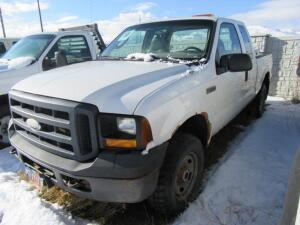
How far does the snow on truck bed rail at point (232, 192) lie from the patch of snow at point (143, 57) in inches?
61.6

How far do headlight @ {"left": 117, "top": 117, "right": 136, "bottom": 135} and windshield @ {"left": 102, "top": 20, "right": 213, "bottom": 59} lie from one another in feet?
4.81

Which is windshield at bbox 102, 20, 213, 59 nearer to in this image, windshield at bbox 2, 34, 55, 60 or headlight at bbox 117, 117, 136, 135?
headlight at bbox 117, 117, 136, 135

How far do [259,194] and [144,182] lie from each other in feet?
5.16

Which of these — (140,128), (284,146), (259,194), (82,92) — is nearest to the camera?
(140,128)

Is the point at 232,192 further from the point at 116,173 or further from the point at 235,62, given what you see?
the point at 116,173

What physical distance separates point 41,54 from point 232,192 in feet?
12.9

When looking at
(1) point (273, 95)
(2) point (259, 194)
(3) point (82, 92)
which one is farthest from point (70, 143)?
(1) point (273, 95)

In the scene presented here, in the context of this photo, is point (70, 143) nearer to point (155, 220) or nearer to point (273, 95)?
point (155, 220)

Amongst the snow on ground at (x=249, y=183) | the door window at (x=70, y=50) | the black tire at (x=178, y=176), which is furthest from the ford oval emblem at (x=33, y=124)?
the door window at (x=70, y=50)

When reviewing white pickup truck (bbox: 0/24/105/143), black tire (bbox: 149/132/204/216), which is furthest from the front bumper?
white pickup truck (bbox: 0/24/105/143)

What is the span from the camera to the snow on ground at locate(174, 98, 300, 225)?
2.83 m

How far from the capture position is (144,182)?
7.29 ft

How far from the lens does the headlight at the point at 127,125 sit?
7.28 ft

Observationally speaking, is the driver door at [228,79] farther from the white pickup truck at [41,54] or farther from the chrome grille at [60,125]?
the white pickup truck at [41,54]
